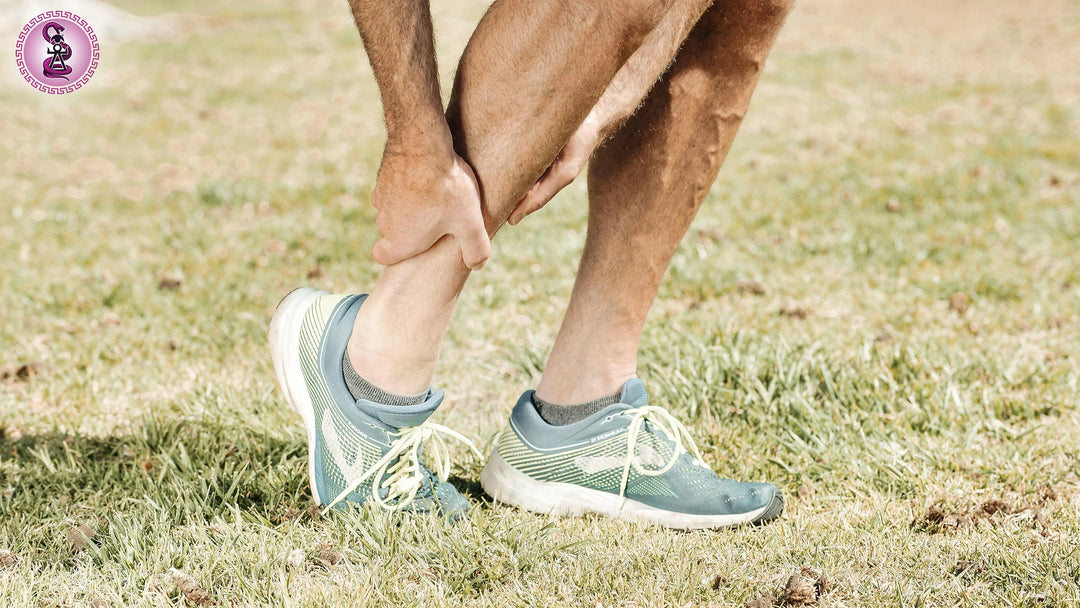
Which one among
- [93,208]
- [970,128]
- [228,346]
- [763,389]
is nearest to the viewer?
[763,389]

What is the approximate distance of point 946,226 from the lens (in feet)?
15.9

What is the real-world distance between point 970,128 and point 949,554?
566 cm

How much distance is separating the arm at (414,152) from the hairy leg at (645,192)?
18.4 inches

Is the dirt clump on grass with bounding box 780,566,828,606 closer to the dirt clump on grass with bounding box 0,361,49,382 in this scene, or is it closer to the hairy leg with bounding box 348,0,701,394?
the hairy leg with bounding box 348,0,701,394

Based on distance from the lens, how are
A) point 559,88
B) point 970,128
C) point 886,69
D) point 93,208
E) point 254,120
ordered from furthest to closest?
point 886,69 → point 254,120 → point 970,128 → point 93,208 → point 559,88

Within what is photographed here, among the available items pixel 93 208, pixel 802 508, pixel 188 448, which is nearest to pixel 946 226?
pixel 802 508

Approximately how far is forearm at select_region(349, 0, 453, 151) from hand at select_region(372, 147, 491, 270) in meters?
0.04

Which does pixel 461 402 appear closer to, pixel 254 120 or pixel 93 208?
pixel 93 208

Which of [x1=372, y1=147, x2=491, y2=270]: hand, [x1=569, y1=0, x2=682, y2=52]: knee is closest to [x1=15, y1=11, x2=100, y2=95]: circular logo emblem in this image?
[x1=372, y1=147, x2=491, y2=270]: hand

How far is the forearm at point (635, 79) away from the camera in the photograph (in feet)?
7.23

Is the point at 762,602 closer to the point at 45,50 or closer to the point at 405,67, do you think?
the point at 405,67

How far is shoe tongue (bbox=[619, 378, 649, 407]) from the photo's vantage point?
2.44m

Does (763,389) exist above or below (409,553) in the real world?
below

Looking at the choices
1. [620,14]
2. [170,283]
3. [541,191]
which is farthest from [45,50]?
[620,14]
